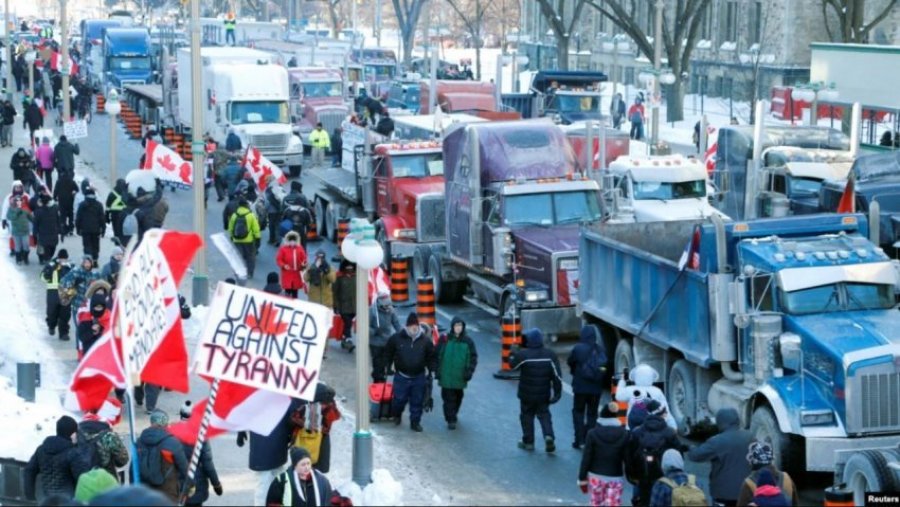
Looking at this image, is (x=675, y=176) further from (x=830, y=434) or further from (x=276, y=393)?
(x=276, y=393)

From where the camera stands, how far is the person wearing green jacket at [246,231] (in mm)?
28781

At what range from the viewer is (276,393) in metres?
13.0

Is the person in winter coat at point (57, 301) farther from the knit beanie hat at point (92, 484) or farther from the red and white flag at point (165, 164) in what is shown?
the knit beanie hat at point (92, 484)

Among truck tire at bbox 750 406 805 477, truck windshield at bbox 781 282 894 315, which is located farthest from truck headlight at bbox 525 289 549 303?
truck tire at bbox 750 406 805 477

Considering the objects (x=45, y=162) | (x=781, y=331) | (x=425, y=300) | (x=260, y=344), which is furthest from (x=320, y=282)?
(x=45, y=162)

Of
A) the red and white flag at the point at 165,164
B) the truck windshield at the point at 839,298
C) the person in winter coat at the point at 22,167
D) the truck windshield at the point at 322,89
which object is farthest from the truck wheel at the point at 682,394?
the truck windshield at the point at 322,89

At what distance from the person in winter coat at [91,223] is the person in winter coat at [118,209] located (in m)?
0.46

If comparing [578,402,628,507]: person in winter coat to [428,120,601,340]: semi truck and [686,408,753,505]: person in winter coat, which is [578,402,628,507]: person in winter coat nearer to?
[686,408,753,505]: person in winter coat

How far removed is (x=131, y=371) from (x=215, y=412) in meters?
0.98

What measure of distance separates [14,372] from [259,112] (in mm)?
23193

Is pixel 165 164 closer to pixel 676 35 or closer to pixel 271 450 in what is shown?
pixel 271 450

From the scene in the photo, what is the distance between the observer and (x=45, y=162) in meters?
39.1

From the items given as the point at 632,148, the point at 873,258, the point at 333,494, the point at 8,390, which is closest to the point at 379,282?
the point at 8,390

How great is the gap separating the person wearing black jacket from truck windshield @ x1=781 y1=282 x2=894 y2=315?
4080 mm
